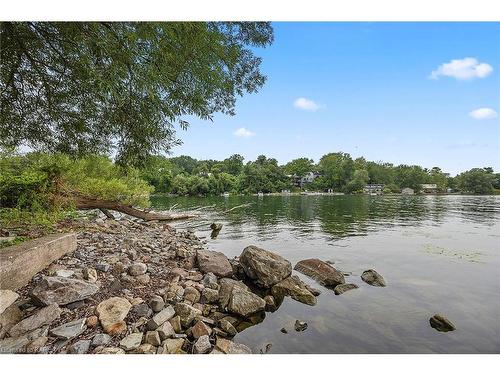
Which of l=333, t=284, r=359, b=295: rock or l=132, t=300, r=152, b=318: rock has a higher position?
l=132, t=300, r=152, b=318: rock

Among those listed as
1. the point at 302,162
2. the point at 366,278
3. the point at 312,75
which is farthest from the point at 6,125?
the point at 302,162

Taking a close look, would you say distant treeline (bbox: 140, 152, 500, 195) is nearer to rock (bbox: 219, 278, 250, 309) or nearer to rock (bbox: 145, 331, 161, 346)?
rock (bbox: 219, 278, 250, 309)

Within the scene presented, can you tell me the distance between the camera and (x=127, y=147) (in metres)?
4.11

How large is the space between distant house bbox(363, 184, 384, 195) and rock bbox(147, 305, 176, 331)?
63.0 meters

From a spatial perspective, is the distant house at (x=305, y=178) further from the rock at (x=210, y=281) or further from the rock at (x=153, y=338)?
the rock at (x=153, y=338)

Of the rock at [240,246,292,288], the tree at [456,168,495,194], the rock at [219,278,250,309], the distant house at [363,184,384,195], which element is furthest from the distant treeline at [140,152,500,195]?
the rock at [219,278,250,309]

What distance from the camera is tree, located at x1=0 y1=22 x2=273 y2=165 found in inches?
116

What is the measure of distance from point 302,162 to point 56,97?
66.6 m

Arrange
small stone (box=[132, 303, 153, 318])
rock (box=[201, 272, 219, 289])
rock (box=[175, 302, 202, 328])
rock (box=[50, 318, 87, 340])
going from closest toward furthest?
rock (box=[50, 318, 87, 340]), small stone (box=[132, 303, 153, 318]), rock (box=[175, 302, 202, 328]), rock (box=[201, 272, 219, 289])

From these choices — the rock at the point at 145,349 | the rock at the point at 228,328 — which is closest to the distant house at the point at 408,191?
the rock at the point at 228,328

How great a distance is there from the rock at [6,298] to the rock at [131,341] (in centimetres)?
109

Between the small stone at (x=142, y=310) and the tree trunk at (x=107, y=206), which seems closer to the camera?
the small stone at (x=142, y=310)

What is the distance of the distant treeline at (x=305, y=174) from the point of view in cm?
4238
